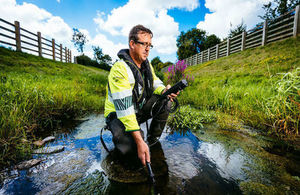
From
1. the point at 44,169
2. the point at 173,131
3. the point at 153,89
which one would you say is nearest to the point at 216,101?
the point at 173,131

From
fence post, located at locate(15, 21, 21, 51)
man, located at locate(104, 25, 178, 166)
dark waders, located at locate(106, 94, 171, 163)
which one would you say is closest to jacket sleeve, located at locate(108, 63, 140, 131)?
man, located at locate(104, 25, 178, 166)

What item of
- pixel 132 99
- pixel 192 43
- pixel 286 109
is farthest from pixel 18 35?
pixel 192 43

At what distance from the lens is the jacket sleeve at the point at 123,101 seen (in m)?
1.40

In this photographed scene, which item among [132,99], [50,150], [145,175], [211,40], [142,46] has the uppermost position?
[211,40]

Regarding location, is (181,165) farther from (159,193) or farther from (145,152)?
(145,152)

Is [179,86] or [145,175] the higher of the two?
[179,86]

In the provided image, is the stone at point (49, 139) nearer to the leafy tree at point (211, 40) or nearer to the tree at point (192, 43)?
the tree at point (192, 43)

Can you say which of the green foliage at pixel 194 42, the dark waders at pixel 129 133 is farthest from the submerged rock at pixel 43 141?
the green foliage at pixel 194 42

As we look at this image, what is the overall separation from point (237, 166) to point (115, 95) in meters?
1.68

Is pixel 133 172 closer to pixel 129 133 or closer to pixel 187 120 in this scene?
pixel 129 133

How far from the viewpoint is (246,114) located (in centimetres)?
292

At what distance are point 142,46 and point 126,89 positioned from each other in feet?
2.38

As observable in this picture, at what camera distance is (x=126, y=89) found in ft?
4.94

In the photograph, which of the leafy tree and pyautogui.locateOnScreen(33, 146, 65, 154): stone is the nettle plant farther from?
the leafy tree
